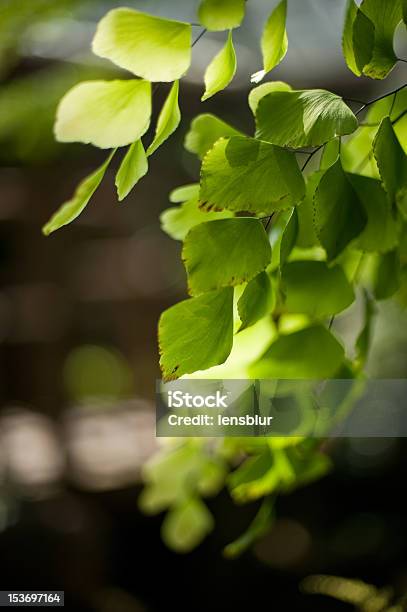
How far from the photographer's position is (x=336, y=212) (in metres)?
0.22

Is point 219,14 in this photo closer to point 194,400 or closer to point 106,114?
point 106,114

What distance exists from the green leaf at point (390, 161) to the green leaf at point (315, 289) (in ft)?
0.21

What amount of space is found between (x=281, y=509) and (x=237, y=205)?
1.42 m

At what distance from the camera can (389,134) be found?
0.22 m

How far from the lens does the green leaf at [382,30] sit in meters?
0.22

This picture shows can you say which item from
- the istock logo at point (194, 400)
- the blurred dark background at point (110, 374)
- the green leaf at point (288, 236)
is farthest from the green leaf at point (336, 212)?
the blurred dark background at point (110, 374)

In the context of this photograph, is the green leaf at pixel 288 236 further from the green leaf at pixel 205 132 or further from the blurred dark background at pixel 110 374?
the blurred dark background at pixel 110 374

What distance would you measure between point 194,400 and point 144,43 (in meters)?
0.19

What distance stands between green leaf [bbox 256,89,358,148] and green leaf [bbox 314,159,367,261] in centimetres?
2

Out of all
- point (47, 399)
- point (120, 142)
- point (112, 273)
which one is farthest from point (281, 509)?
point (120, 142)

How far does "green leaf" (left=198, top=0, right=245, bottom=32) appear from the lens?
22cm

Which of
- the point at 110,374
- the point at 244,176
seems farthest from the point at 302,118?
the point at 110,374

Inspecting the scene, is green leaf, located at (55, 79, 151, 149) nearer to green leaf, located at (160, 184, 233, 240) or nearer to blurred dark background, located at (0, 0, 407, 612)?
green leaf, located at (160, 184, 233, 240)

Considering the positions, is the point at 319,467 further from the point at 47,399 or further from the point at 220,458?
the point at 47,399
